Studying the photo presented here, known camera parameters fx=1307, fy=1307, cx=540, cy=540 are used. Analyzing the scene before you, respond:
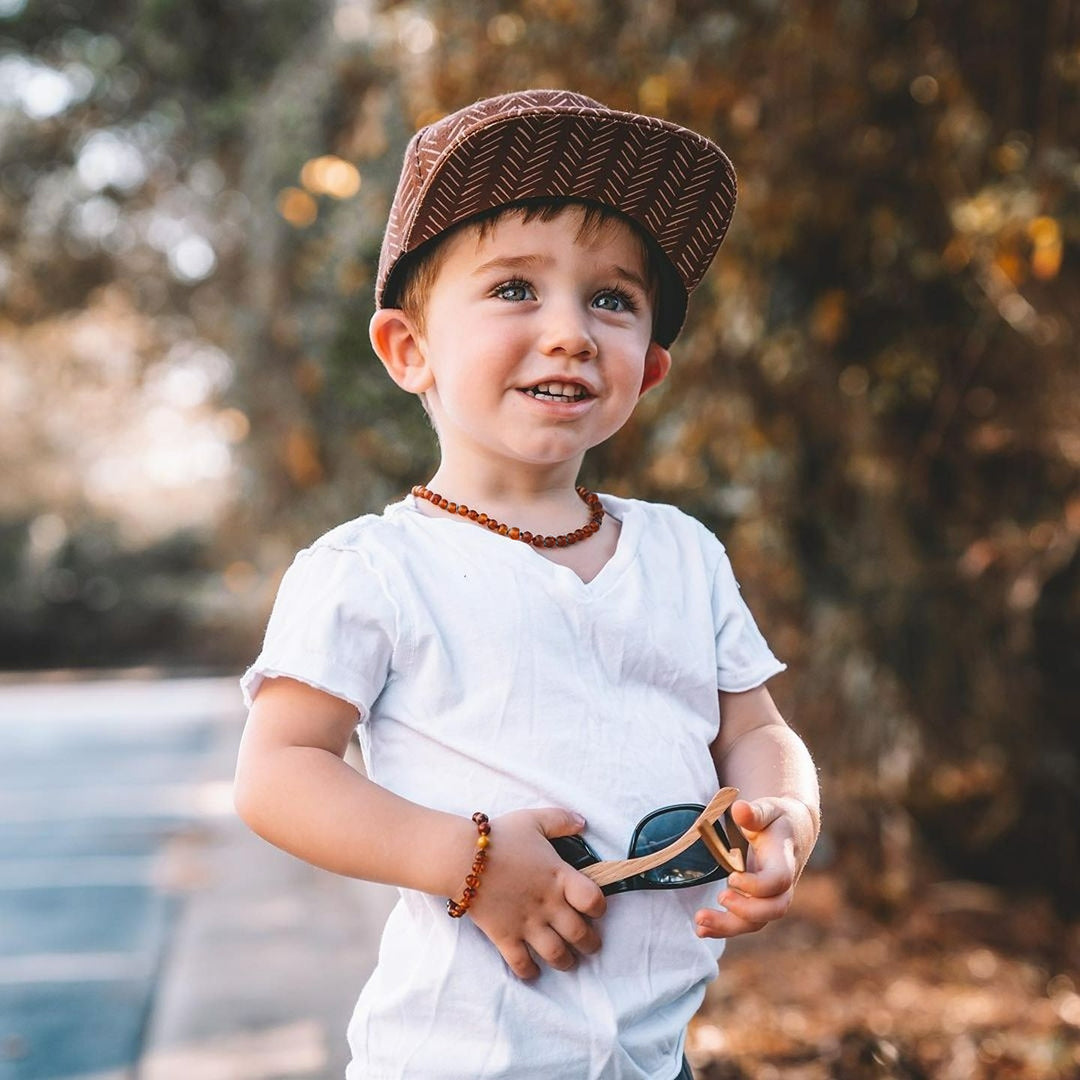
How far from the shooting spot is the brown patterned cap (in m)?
1.22

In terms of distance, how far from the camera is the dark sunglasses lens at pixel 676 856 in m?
1.14

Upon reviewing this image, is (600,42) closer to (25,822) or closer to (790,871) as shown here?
(790,871)

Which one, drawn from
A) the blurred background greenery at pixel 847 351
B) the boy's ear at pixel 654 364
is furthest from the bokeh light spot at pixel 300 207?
the boy's ear at pixel 654 364

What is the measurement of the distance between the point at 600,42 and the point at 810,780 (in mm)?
2574

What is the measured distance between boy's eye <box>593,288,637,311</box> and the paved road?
2113mm

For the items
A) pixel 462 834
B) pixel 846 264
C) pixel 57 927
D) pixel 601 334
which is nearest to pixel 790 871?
pixel 462 834

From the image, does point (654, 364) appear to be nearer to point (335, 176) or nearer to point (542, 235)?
point (542, 235)

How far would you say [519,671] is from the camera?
1193 mm

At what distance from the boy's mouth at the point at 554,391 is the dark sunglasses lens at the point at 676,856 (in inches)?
15.8

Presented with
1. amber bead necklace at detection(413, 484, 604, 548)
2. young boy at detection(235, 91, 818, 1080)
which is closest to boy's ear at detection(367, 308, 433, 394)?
young boy at detection(235, 91, 818, 1080)

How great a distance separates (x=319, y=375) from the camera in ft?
18.8

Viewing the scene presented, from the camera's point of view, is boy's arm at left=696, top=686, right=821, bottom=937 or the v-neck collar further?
the v-neck collar

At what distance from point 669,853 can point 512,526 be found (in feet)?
1.19

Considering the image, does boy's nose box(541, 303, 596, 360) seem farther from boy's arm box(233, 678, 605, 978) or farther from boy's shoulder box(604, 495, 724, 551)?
boy's arm box(233, 678, 605, 978)
